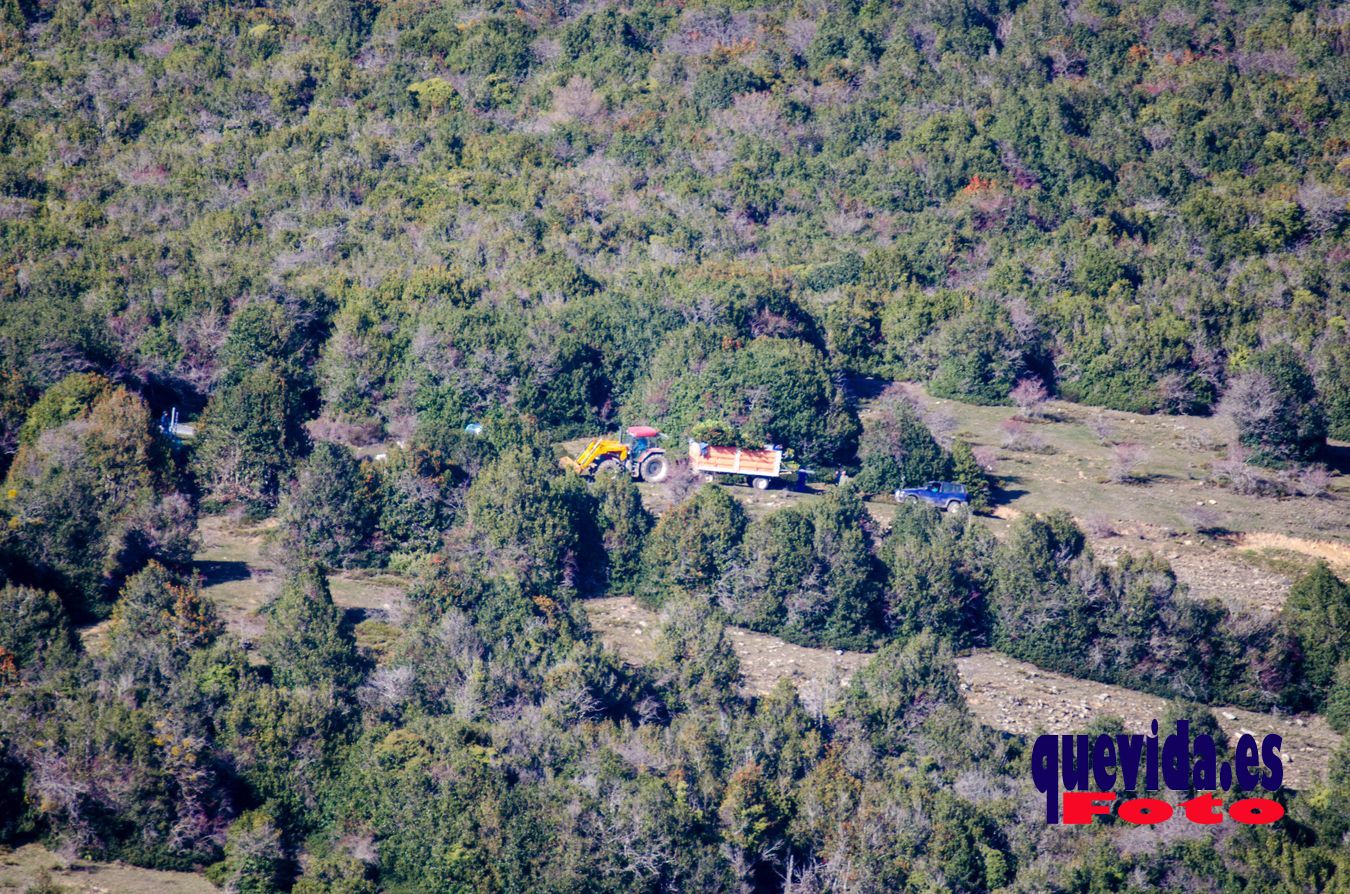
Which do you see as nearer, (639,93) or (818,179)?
(818,179)

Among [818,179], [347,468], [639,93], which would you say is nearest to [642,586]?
[347,468]

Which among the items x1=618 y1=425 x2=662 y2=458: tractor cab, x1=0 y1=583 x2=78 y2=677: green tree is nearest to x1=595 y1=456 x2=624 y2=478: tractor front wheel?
x1=618 y1=425 x2=662 y2=458: tractor cab

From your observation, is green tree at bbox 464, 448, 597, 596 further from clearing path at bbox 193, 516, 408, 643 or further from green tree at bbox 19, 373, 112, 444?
green tree at bbox 19, 373, 112, 444

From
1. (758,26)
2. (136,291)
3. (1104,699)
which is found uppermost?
(758,26)

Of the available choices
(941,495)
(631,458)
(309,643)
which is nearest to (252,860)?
(309,643)

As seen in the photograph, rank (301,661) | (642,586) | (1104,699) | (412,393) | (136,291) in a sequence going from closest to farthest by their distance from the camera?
1. (301,661)
2. (1104,699)
3. (642,586)
4. (412,393)
5. (136,291)

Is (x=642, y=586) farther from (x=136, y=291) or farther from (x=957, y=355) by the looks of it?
(x=136, y=291)
